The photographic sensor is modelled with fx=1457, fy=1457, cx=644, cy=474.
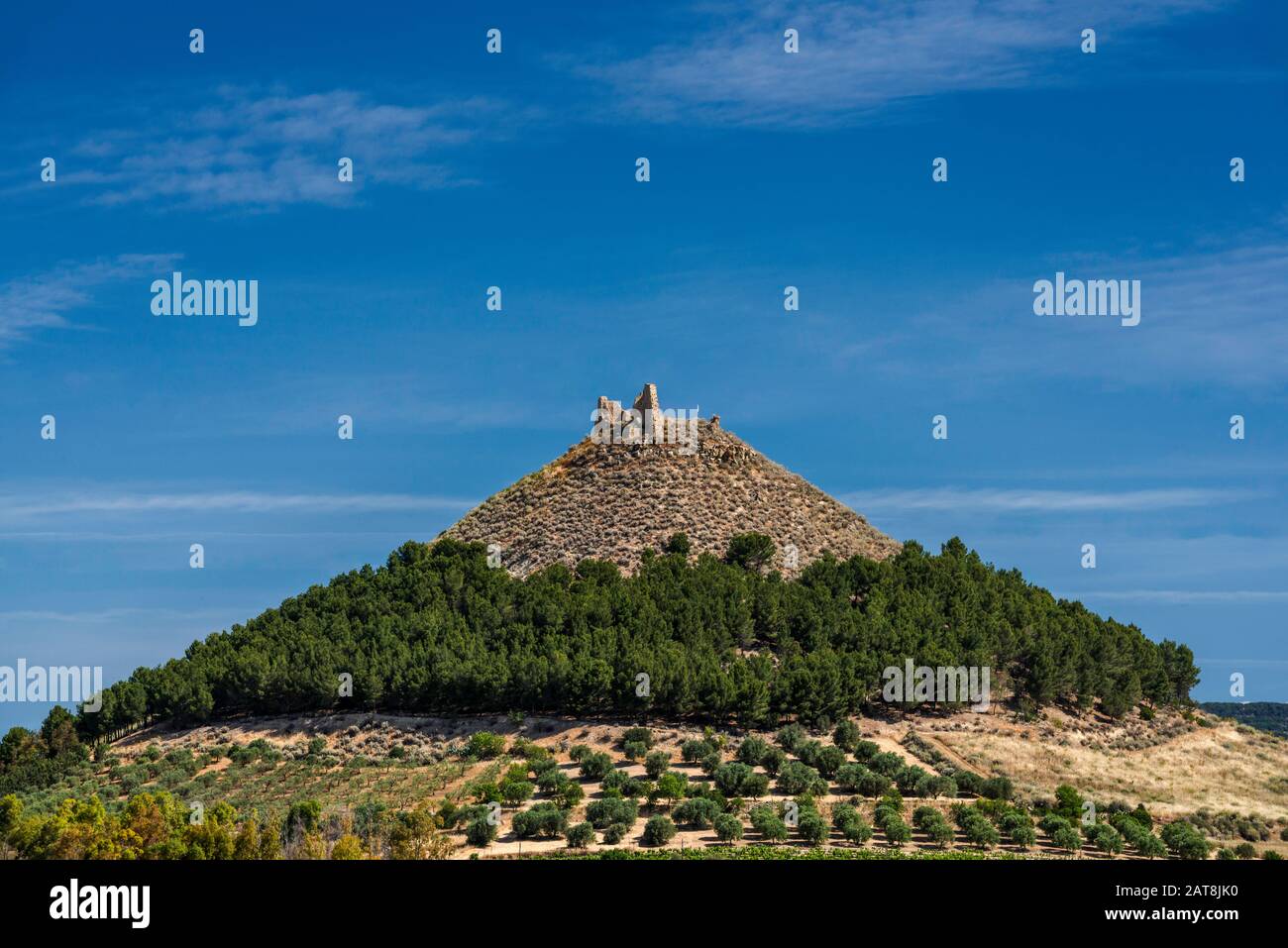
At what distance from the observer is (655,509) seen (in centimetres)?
10725

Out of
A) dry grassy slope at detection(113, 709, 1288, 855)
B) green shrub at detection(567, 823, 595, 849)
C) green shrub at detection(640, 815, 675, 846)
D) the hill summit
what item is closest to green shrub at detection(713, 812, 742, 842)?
green shrub at detection(640, 815, 675, 846)

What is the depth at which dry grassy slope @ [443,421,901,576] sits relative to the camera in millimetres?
104000

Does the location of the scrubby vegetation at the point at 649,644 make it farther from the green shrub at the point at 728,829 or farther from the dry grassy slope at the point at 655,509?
the green shrub at the point at 728,829

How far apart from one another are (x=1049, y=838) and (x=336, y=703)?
4057cm

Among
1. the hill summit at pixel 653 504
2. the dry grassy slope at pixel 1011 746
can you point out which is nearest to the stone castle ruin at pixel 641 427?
the hill summit at pixel 653 504

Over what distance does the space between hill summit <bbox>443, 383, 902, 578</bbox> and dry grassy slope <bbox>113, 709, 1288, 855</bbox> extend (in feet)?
80.2

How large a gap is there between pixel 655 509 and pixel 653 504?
2.75ft

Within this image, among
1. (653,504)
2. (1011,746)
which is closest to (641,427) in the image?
(653,504)

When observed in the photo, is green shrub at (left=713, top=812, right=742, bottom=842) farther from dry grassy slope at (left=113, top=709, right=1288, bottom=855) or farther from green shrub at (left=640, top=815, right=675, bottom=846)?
dry grassy slope at (left=113, top=709, right=1288, bottom=855)

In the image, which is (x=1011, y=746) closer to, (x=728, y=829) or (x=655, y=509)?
(x=728, y=829)
